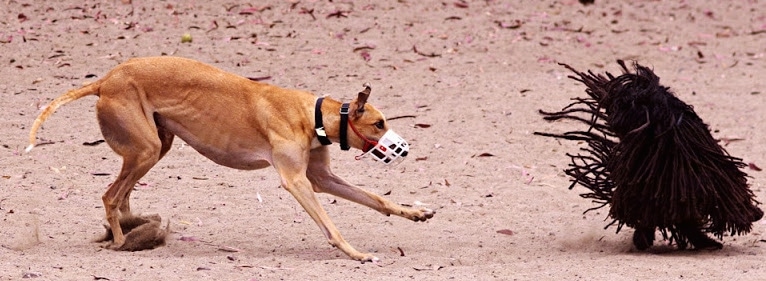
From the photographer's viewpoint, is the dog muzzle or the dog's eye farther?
the dog's eye

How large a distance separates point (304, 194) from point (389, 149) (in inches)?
20.3

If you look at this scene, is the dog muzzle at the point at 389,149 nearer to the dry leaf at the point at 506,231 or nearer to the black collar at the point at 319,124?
the black collar at the point at 319,124

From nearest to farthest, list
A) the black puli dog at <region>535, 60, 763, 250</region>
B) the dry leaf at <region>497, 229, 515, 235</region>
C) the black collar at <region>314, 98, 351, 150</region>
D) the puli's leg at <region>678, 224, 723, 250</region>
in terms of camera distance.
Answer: the black puli dog at <region>535, 60, 763, 250</region> < the black collar at <region>314, 98, 351, 150</region> < the puli's leg at <region>678, 224, 723, 250</region> < the dry leaf at <region>497, 229, 515, 235</region>

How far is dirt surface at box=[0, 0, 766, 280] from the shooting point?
22.2 feet

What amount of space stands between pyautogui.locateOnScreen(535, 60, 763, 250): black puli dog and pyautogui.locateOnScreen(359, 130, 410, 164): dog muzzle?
116 cm

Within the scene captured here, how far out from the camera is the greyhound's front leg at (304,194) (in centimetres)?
674

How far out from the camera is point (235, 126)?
7043 mm

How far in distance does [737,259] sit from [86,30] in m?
6.72

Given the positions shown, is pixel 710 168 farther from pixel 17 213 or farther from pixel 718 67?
pixel 718 67

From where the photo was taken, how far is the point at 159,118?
714cm

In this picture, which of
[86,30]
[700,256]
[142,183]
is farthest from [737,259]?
[86,30]

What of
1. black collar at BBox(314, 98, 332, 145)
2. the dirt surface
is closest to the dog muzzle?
black collar at BBox(314, 98, 332, 145)

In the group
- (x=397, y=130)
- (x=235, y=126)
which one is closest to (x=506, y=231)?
(x=235, y=126)

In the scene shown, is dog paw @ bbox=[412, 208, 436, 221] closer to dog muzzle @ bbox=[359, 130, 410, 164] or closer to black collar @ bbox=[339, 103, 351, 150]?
dog muzzle @ bbox=[359, 130, 410, 164]
